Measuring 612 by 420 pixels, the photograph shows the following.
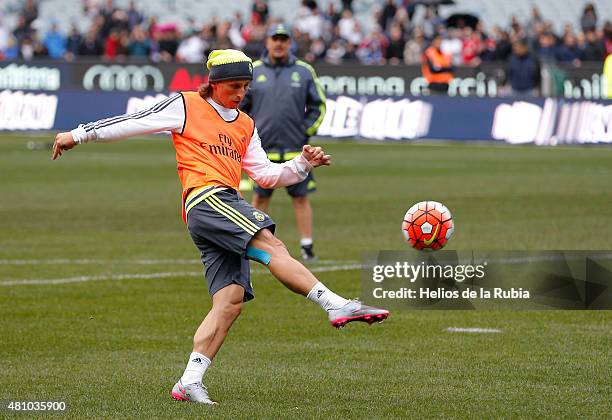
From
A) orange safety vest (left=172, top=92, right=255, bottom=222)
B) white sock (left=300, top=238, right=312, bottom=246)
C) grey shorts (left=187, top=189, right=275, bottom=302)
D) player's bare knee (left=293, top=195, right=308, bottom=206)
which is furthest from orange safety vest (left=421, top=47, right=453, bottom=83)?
grey shorts (left=187, top=189, right=275, bottom=302)

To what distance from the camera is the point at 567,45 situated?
124ft

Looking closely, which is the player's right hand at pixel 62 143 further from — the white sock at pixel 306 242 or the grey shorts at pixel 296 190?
the grey shorts at pixel 296 190

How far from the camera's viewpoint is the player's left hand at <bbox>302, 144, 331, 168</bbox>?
8062 mm

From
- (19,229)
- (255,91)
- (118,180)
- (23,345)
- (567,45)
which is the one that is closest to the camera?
(23,345)

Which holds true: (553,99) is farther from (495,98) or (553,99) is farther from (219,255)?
(219,255)

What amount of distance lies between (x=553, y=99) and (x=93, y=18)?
61.6 feet

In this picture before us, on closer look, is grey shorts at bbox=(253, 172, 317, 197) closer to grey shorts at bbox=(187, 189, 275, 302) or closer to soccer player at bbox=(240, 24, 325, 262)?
soccer player at bbox=(240, 24, 325, 262)

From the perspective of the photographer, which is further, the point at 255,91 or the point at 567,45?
the point at 567,45

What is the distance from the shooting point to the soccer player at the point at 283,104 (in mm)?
15141

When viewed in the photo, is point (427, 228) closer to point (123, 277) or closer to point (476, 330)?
point (476, 330)

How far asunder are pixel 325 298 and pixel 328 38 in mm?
34566

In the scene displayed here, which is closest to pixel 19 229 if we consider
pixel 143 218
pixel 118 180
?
pixel 143 218

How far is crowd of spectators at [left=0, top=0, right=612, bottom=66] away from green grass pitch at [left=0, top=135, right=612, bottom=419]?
16446mm

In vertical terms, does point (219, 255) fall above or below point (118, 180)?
above
